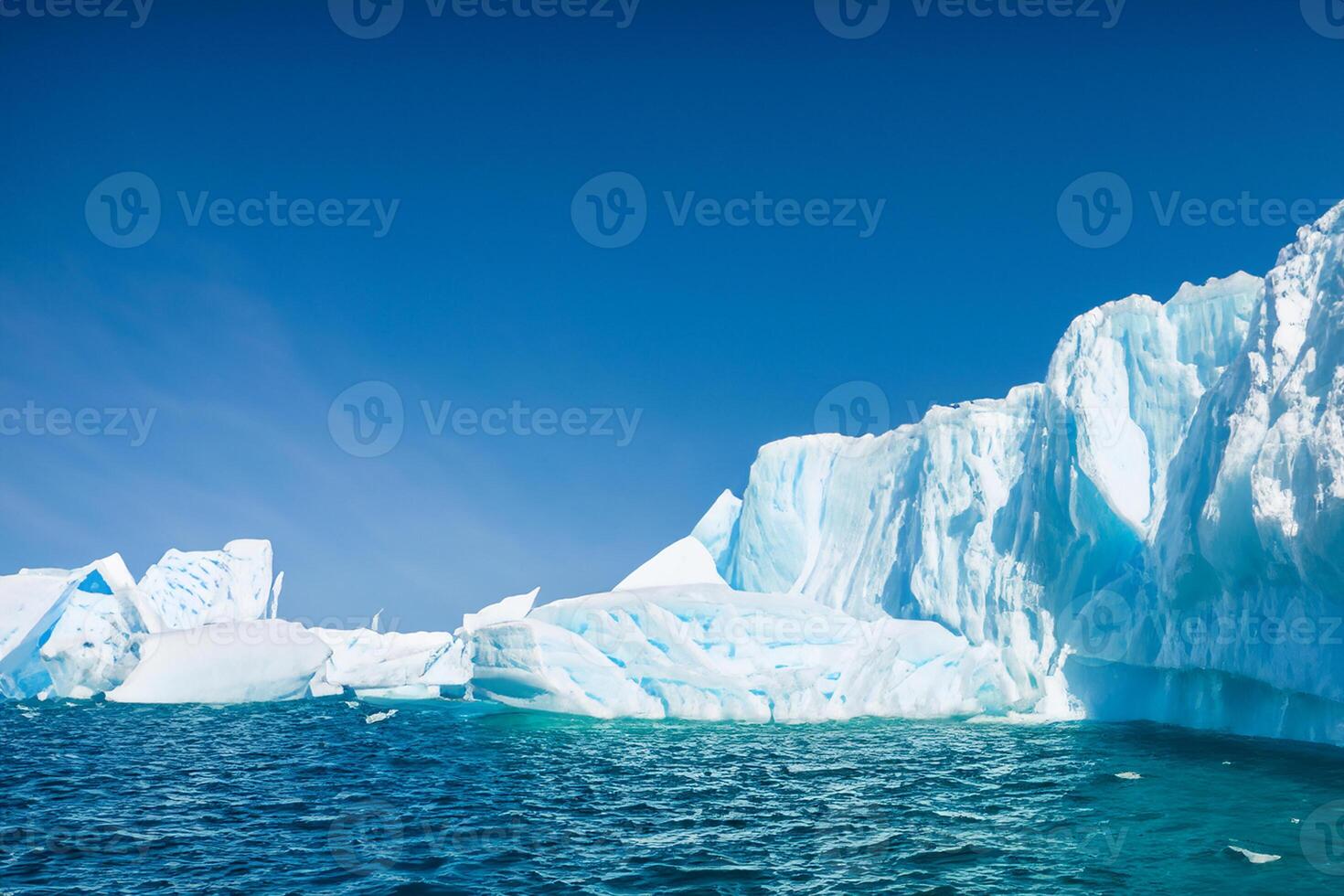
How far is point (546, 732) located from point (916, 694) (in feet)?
39.4

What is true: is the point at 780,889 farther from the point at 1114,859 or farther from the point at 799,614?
the point at 799,614

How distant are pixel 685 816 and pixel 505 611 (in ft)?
109

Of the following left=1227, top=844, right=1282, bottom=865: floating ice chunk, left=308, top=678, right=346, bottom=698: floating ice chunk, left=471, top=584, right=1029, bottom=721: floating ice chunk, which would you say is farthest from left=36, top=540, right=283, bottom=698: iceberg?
left=1227, top=844, right=1282, bottom=865: floating ice chunk

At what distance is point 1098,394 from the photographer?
28.2m

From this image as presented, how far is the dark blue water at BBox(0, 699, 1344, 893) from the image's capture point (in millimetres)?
9812

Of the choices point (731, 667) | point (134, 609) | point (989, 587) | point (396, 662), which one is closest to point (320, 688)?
point (396, 662)

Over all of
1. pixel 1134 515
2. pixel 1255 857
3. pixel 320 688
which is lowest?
pixel 320 688

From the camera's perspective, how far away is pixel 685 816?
13.1 metres

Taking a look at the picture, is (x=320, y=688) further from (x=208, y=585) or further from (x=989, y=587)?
(x=989, y=587)

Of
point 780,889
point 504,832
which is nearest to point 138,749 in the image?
point 504,832

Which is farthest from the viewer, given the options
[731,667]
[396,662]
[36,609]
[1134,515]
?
[396,662]

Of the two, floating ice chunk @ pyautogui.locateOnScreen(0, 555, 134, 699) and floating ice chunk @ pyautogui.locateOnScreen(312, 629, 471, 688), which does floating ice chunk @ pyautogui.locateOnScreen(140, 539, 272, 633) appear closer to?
floating ice chunk @ pyautogui.locateOnScreen(0, 555, 134, 699)

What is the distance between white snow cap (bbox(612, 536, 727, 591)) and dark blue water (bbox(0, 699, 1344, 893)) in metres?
20.1

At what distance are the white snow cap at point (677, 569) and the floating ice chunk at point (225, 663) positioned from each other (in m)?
14.2
